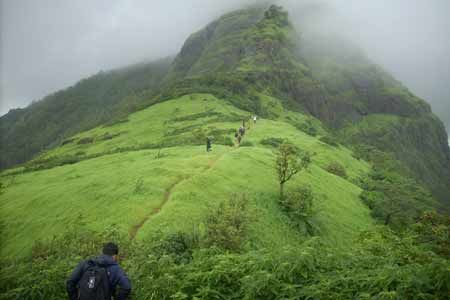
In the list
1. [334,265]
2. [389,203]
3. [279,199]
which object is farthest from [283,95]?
[334,265]

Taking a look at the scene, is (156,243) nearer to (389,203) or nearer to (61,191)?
(61,191)

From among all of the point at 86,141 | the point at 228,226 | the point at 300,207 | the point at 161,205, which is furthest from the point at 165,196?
the point at 86,141

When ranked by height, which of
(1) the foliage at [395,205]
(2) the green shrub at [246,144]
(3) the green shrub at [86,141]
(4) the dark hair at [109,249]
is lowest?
(1) the foliage at [395,205]

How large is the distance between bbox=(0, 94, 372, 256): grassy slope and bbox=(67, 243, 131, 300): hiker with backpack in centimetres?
1094

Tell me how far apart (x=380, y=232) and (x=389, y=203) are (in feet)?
78.1

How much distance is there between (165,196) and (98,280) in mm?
17915

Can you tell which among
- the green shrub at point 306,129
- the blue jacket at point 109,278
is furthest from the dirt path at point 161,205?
the green shrub at point 306,129

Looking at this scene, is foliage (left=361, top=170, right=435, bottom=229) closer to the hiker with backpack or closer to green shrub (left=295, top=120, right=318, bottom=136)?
the hiker with backpack

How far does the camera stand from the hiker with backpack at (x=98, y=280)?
885 centimetres

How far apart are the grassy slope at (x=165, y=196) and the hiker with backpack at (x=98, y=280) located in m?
10.9

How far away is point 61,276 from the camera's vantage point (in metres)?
11.3

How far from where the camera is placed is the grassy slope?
2367 centimetres

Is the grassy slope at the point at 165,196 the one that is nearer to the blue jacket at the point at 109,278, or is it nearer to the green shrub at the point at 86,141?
the blue jacket at the point at 109,278

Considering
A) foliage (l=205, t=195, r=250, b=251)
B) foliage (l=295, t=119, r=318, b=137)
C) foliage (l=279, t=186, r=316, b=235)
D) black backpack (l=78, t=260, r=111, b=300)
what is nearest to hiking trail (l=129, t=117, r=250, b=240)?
foliage (l=205, t=195, r=250, b=251)
